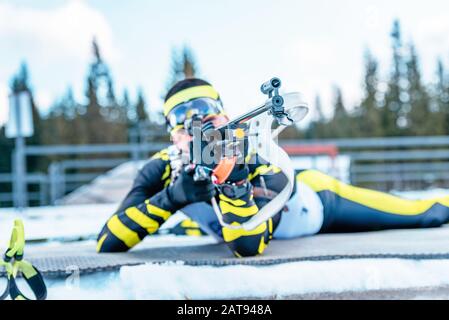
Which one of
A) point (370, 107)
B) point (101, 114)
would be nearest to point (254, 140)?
point (370, 107)

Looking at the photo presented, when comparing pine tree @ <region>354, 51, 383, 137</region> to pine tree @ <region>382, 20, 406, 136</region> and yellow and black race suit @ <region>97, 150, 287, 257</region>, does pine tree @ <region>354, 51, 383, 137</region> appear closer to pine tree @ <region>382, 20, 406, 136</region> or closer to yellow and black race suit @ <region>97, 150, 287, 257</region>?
pine tree @ <region>382, 20, 406, 136</region>

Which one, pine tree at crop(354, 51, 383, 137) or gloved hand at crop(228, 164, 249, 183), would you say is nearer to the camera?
gloved hand at crop(228, 164, 249, 183)

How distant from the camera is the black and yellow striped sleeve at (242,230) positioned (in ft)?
3.05

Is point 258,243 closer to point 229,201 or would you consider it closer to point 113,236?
point 229,201

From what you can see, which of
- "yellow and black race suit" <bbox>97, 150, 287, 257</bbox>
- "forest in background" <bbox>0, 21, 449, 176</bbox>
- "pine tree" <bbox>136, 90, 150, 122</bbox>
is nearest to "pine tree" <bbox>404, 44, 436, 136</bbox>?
"forest in background" <bbox>0, 21, 449, 176</bbox>

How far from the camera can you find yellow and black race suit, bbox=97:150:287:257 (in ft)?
3.07

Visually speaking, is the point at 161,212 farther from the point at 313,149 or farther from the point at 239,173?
the point at 313,149

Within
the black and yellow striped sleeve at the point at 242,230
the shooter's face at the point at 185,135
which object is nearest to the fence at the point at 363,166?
the shooter's face at the point at 185,135

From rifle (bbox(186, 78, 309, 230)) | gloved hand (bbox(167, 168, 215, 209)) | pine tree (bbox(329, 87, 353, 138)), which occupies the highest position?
pine tree (bbox(329, 87, 353, 138))

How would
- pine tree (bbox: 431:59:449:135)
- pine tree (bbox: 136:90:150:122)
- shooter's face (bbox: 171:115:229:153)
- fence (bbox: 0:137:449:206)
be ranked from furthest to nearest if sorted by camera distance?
pine tree (bbox: 136:90:150:122)
fence (bbox: 0:137:449:206)
pine tree (bbox: 431:59:449:135)
shooter's face (bbox: 171:115:229:153)

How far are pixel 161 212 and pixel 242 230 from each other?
192 millimetres

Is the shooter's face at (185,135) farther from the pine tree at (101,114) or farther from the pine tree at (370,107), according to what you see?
the pine tree at (101,114)

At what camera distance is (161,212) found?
107 cm
